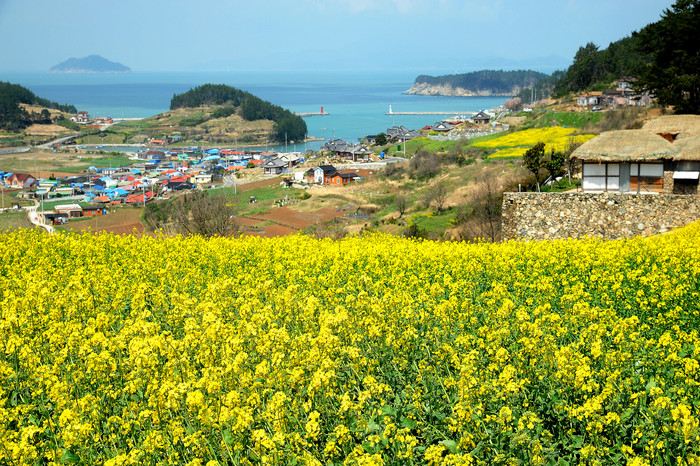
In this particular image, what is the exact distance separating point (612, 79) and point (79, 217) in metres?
82.4

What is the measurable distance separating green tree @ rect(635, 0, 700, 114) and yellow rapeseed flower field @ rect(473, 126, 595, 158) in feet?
41.7

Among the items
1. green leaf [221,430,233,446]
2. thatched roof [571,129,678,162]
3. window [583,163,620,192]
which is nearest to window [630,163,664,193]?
thatched roof [571,129,678,162]

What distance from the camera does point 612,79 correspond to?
98000mm

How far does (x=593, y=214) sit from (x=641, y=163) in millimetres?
3208

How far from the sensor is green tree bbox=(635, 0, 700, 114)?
38.8 metres

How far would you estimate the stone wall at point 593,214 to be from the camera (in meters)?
24.9

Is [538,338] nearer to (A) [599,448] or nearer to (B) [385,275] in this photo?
(A) [599,448]

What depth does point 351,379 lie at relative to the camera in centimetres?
648

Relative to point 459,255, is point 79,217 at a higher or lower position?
lower

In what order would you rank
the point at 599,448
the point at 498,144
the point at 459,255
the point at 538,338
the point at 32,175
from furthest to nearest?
the point at 32,175, the point at 498,144, the point at 459,255, the point at 538,338, the point at 599,448

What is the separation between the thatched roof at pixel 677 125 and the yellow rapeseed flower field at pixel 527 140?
24.4 meters

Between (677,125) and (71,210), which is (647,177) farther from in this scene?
(71,210)

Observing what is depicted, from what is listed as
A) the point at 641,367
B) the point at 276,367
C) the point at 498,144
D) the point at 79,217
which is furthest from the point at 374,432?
the point at 79,217

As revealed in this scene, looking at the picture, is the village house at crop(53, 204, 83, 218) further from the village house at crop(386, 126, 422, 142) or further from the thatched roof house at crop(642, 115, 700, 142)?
the thatched roof house at crop(642, 115, 700, 142)
